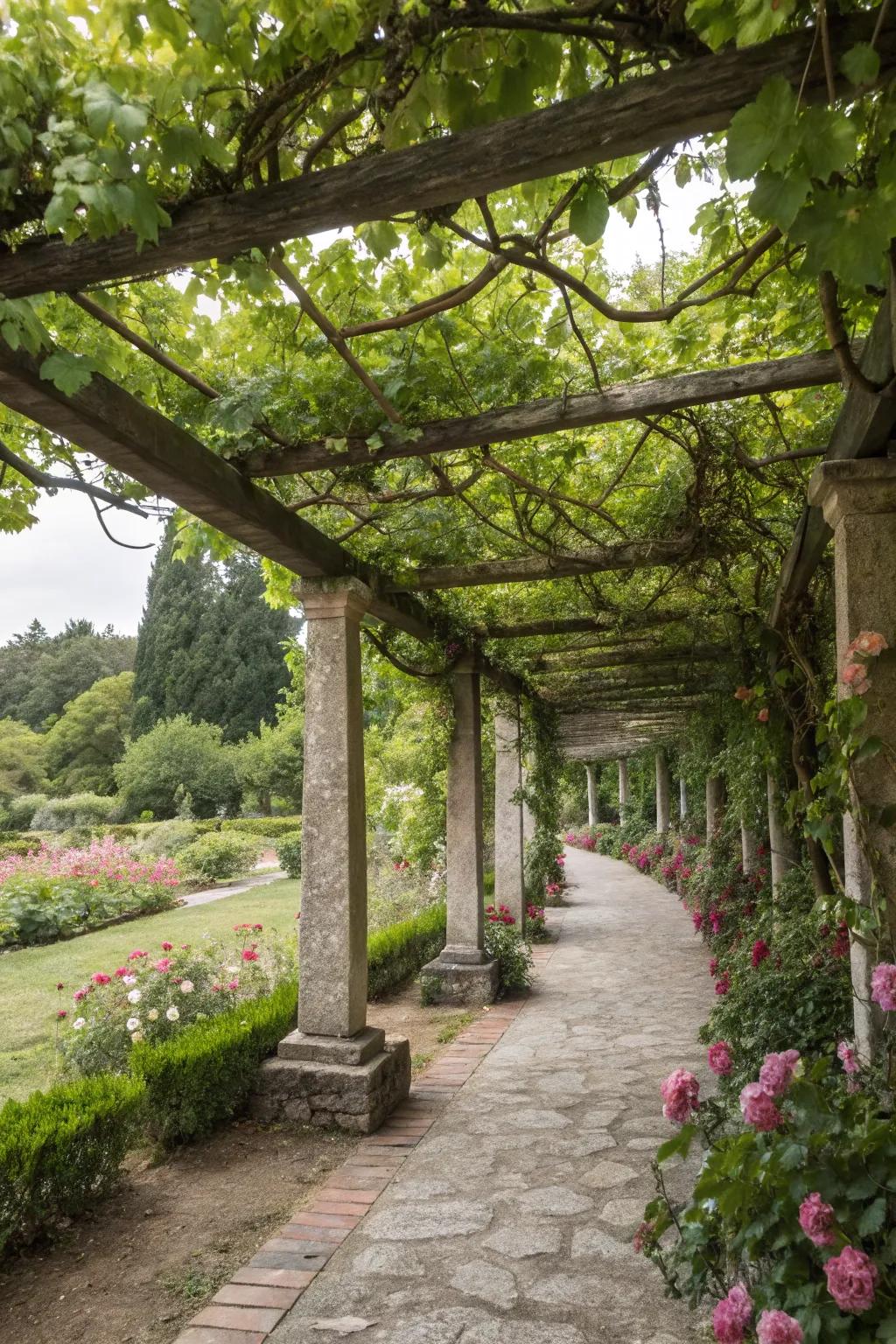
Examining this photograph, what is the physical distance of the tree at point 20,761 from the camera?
34.3 meters

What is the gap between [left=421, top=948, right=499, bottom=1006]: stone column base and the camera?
762 cm

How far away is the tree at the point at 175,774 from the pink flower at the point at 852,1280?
2589cm

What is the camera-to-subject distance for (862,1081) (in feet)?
9.03

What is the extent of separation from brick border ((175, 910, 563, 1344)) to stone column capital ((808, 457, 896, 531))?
324 centimetres

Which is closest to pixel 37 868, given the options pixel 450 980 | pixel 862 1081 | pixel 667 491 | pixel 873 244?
pixel 450 980

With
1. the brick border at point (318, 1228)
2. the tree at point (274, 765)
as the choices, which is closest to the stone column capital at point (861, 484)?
the brick border at point (318, 1228)

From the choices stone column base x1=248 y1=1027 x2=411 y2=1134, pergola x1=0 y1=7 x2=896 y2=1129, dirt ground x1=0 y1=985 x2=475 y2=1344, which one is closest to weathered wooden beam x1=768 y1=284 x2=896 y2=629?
pergola x1=0 y1=7 x2=896 y2=1129

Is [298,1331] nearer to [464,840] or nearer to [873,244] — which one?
[873,244]

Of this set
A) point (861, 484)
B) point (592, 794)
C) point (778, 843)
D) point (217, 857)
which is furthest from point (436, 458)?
point (592, 794)

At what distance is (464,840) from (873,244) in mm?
6704

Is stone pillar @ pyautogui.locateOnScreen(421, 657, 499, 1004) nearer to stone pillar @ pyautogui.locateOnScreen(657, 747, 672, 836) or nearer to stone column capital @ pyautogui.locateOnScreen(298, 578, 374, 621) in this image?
stone column capital @ pyautogui.locateOnScreen(298, 578, 374, 621)

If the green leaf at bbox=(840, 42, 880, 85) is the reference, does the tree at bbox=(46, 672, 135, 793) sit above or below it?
above

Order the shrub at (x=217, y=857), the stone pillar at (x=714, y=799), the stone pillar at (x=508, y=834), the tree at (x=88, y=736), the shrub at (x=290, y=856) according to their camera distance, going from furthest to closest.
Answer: the tree at (x=88, y=736)
the shrub at (x=290, y=856)
the shrub at (x=217, y=857)
the stone pillar at (x=714, y=799)
the stone pillar at (x=508, y=834)

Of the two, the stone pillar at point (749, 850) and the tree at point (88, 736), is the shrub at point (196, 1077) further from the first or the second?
the tree at point (88, 736)
